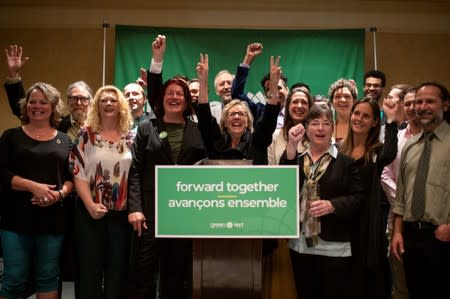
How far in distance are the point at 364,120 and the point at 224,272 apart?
4.24ft

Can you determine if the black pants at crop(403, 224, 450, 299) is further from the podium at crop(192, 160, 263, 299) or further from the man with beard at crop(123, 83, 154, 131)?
the man with beard at crop(123, 83, 154, 131)

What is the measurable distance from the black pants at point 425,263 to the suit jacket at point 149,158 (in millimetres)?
1276

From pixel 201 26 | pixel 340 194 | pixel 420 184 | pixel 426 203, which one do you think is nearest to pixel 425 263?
pixel 426 203

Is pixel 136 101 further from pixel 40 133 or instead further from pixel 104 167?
pixel 104 167

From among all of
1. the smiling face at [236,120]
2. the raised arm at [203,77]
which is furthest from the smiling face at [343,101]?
the raised arm at [203,77]

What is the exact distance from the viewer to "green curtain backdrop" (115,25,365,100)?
17.6ft

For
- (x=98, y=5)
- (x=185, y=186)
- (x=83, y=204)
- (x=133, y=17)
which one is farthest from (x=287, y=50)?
(x=185, y=186)

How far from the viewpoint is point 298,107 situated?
3295 mm

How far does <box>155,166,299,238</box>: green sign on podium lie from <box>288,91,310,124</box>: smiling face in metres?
1.17

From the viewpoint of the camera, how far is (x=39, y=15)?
19.5ft

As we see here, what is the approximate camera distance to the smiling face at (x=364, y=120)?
3018 mm

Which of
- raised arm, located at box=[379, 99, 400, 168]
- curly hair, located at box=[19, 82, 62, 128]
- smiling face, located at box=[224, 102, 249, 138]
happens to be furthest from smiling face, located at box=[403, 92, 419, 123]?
curly hair, located at box=[19, 82, 62, 128]

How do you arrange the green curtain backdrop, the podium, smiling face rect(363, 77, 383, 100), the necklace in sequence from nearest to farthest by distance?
the podium → the necklace → smiling face rect(363, 77, 383, 100) → the green curtain backdrop

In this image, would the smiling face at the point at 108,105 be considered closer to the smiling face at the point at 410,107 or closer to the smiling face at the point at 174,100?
the smiling face at the point at 174,100
